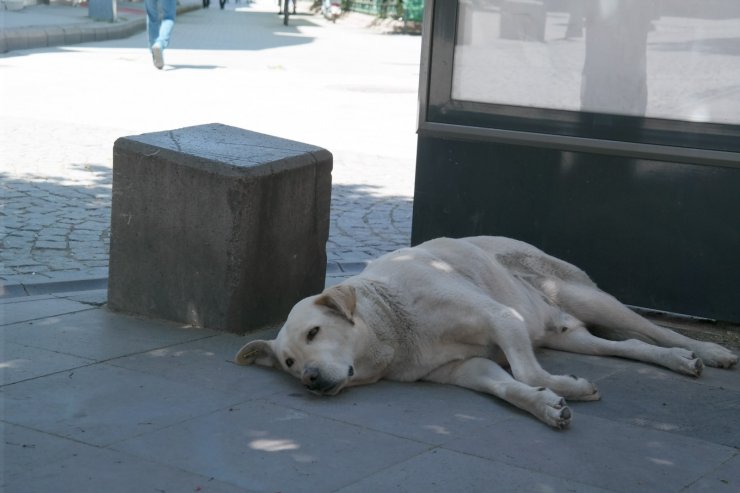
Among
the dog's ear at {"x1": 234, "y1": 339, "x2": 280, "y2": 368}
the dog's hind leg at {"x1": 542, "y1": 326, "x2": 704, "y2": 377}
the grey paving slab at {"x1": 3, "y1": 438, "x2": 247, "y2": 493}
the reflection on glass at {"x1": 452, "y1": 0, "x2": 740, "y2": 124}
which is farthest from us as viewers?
the reflection on glass at {"x1": 452, "y1": 0, "x2": 740, "y2": 124}

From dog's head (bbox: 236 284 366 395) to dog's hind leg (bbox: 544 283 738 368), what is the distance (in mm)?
1582

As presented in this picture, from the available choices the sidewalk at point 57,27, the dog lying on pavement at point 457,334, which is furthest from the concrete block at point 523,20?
the sidewalk at point 57,27

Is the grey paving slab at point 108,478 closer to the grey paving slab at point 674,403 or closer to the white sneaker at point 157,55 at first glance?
the grey paving slab at point 674,403

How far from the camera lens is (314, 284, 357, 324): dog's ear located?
5480 mm

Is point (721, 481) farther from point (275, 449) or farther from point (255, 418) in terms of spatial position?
point (255, 418)

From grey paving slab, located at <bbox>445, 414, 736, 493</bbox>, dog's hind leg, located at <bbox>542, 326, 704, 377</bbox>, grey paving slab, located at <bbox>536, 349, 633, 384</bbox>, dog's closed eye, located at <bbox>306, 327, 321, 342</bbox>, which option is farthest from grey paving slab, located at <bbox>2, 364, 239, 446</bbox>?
dog's hind leg, located at <bbox>542, 326, 704, 377</bbox>

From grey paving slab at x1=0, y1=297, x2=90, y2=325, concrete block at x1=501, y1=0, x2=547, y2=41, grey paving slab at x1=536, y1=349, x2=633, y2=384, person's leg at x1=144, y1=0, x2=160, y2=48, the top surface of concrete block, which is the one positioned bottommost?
grey paving slab at x1=0, y1=297, x2=90, y2=325

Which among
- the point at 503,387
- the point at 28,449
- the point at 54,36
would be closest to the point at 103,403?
the point at 28,449

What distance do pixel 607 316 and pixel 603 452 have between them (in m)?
1.80

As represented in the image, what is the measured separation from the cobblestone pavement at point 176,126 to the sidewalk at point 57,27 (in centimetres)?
71

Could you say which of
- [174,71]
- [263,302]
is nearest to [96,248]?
[263,302]

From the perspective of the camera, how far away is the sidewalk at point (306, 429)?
4445mm

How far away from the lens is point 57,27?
83.6 feet

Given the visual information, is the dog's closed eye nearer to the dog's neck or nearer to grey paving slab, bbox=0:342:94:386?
the dog's neck
